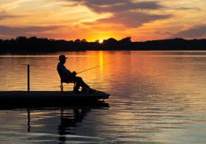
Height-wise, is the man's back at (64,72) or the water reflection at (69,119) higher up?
the man's back at (64,72)

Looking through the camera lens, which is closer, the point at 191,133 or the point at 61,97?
the point at 191,133

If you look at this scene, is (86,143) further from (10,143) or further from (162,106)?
(162,106)

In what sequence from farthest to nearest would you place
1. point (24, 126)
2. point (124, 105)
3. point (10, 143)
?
point (124, 105)
point (24, 126)
point (10, 143)

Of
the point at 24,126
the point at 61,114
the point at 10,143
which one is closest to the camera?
the point at 10,143

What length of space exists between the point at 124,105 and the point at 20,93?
16.0 feet

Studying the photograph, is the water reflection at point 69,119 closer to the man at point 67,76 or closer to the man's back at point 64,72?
the man at point 67,76

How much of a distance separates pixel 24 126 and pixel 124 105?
629cm

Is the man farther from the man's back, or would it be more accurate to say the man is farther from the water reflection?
the water reflection

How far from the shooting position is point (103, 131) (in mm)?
10844

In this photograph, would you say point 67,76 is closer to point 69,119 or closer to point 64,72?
point 64,72

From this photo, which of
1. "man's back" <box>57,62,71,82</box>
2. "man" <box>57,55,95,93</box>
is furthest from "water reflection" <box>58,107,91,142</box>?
"man's back" <box>57,62,71,82</box>

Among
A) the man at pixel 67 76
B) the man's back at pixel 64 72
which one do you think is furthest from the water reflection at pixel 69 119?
the man's back at pixel 64 72

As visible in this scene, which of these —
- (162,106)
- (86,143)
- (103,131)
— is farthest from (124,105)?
(86,143)

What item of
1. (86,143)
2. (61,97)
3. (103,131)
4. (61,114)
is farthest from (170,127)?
(61,97)
